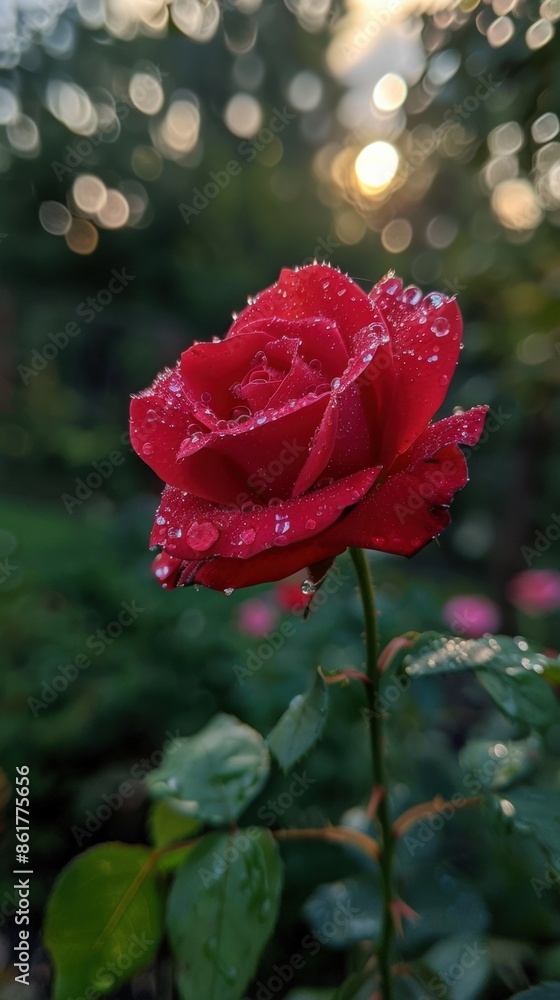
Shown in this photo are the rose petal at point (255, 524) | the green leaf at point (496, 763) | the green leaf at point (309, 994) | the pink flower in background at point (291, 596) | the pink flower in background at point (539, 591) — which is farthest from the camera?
the pink flower in background at point (539, 591)

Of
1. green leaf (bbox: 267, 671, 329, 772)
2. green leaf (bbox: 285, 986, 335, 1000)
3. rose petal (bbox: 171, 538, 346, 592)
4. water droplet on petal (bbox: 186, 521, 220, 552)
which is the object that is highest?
water droplet on petal (bbox: 186, 521, 220, 552)

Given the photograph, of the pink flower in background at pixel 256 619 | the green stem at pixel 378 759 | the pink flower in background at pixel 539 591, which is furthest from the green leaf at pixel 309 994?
the pink flower in background at pixel 539 591

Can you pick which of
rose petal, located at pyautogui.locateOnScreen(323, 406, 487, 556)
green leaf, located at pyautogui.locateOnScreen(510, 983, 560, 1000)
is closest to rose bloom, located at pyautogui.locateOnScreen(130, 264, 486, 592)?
rose petal, located at pyautogui.locateOnScreen(323, 406, 487, 556)

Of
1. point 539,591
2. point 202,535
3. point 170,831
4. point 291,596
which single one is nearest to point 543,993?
point 170,831

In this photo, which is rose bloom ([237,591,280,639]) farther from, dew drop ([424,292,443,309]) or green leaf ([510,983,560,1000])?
dew drop ([424,292,443,309])

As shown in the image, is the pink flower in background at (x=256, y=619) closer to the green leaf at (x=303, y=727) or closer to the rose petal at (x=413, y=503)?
the green leaf at (x=303, y=727)

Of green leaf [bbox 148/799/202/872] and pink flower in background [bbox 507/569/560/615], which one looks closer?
green leaf [bbox 148/799/202/872]
